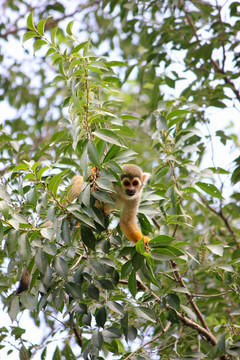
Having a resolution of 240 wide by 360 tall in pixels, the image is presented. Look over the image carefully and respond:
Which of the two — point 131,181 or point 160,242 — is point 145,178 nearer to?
point 131,181

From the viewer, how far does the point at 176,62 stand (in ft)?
15.5

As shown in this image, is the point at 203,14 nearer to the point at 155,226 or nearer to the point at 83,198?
the point at 155,226

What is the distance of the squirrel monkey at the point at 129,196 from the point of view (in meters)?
3.31

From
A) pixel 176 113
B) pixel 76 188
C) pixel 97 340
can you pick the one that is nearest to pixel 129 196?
pixel 76 188

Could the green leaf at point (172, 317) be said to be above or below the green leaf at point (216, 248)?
below

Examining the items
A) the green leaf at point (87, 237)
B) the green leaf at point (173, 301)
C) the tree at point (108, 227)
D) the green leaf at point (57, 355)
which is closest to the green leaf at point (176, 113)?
the tree at point (108, 227)

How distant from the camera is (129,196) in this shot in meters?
3.54

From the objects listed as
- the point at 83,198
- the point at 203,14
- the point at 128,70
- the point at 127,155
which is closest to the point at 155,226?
the point at 127,155

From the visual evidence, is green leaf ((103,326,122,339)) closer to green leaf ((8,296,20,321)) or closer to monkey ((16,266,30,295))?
green leaf ((8,296,20,321))

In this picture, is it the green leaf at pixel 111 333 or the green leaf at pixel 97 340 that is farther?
the green leaf at pixel 111 333

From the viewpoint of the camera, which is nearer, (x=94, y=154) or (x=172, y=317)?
(x=94, y=154)

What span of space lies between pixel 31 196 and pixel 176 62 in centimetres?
293

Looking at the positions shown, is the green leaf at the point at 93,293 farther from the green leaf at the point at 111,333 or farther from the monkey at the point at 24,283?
the monkey at the point at 24,283

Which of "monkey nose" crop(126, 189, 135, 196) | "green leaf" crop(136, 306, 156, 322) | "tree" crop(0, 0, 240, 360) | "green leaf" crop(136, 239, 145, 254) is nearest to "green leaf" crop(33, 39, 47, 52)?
"tree" crop(0, 0, 240, 360)
